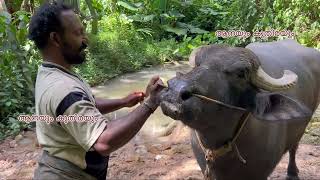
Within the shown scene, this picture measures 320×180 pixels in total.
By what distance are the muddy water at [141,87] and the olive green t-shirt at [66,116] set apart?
342 cm

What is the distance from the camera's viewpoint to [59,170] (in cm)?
266

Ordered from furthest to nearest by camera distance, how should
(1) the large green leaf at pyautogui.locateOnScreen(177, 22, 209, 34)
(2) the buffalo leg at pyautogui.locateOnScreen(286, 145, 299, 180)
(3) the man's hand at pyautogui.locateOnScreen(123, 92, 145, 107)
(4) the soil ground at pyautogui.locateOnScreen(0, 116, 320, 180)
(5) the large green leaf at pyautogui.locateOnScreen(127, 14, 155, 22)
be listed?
(5) the large green leaf at pyautogui.locateOnScreen(127, 14, 155, 22), (1) the large green leaf at pyautogui.locateOnScreen(177, 22, 209, 34), (4) the soil ground at pyautogui.locateOnScreen(0, 116, 320, 180), (2) the buffalo leg at pyautogui.locateOnScreen(286, 145, 299, 180), (3) the man's hand at pyautogui.locateOnScreen(123, 92, 145, 107)

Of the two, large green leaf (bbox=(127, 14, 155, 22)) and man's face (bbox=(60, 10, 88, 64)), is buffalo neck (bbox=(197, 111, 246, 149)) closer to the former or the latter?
man's face (bbox=(60, 10, 88, 64))

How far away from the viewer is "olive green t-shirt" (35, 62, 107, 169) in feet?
7.80

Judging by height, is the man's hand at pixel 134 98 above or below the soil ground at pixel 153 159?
above

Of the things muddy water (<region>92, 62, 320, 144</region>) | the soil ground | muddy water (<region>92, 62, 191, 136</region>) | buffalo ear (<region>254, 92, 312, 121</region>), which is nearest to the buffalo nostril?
buffalo ear (<region>254, 92, 312, 121</region>)

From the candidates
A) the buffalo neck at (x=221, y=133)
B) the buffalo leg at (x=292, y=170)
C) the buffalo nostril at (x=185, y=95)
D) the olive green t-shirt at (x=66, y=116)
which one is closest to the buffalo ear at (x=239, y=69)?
the buffalo neck at (x=221, y=133)

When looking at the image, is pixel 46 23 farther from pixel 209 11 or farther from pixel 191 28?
pixel 209 11

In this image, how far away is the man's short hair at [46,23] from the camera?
2.64 m

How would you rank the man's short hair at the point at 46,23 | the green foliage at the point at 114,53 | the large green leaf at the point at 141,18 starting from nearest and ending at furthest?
1. the man's short hair at the point at 46,23
2. the green foliage at the point at 114,53
3. the large green leaf at the point at 141,18

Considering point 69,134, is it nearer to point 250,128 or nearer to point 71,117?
point 71,117

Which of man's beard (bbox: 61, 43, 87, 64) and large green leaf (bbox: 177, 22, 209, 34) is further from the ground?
man's beard (bbox: 61, 43, 87, 64)

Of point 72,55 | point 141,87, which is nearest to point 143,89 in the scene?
point 141,87

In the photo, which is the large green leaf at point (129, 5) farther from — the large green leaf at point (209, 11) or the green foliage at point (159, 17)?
the large green leaf at point (209, 11)
